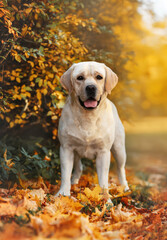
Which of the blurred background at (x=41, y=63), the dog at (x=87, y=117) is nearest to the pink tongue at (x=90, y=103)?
the dog at (x=87, y=117)

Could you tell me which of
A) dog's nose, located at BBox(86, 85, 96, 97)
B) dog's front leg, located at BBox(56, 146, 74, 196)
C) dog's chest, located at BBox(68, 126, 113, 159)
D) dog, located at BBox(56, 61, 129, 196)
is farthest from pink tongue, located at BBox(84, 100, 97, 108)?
dog's front leg, located at BBox(56, 146, 74, 196)

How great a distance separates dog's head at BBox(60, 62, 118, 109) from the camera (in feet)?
11.0

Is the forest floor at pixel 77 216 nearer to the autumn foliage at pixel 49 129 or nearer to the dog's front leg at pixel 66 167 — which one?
the autumn foliage at pixel 49 129

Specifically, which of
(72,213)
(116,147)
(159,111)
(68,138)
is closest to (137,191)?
(116,147)

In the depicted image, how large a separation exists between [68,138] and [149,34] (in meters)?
12.9

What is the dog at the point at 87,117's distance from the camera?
3.44 metres

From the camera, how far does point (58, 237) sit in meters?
2.14

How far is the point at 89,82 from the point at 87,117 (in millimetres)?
464

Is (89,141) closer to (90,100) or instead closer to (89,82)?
(90,100)

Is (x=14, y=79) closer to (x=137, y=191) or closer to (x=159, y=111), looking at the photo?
(x=137, y=191)

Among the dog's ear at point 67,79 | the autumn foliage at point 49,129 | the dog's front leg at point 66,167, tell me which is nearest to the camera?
the autumn foliage at point 49,129

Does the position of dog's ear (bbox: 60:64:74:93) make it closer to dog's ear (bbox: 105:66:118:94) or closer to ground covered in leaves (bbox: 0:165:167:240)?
dog's ear (bbox: 105:66:118:94)

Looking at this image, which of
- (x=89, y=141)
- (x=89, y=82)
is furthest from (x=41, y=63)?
(x=89, y=141)

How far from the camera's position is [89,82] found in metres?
3.35
